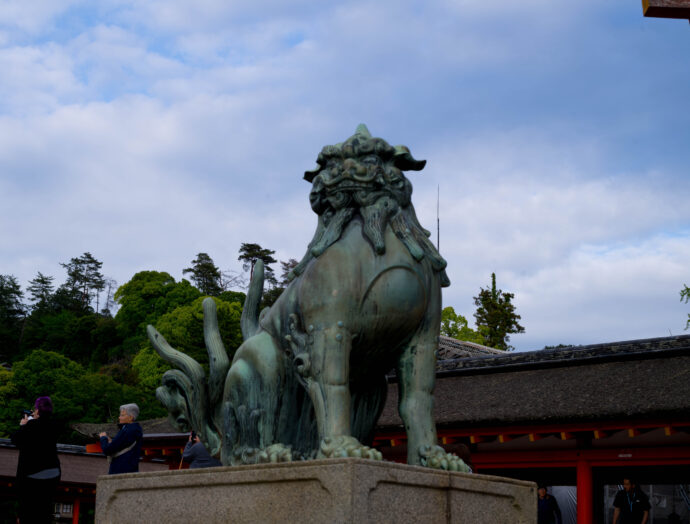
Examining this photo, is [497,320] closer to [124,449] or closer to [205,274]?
[205,274]

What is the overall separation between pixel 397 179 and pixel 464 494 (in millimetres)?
1452

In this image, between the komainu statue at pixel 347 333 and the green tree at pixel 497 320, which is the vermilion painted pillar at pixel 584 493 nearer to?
the komainu statue at pixel 347 333

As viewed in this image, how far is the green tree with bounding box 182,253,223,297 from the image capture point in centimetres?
6312

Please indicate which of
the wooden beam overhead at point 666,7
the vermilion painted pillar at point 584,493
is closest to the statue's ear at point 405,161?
the wooden beam overhead at point 666,7

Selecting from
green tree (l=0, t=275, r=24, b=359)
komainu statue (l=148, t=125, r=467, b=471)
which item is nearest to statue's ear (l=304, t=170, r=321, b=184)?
komainu statue (l=148, t=125, r=467, b=471)

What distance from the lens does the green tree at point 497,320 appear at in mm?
43375

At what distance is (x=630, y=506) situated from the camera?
1220cm

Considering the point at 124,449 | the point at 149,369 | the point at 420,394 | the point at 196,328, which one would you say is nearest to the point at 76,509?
the point at 124,449

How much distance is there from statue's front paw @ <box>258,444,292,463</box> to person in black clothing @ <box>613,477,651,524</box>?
968 cm

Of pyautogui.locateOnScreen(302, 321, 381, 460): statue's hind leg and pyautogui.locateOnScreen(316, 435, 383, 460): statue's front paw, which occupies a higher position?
pyautogui.locateOnScreen(302, 321, 381, 460): statue's hind leg

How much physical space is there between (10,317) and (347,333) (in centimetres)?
6965

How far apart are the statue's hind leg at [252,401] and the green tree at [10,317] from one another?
2469 inches

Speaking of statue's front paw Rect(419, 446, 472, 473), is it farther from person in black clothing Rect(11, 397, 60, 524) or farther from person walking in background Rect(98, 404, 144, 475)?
person in black clothing Rect(11, 397, 60, 524)

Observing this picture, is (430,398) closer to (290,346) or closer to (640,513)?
(290,346)
